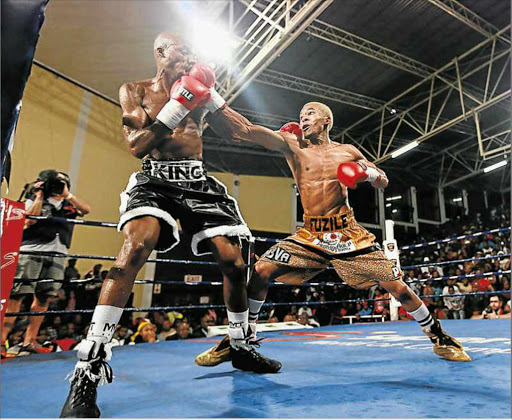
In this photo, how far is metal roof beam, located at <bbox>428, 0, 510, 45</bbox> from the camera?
17.3 feet

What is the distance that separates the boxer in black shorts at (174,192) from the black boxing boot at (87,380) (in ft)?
0.21

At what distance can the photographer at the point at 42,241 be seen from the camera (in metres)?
2.43

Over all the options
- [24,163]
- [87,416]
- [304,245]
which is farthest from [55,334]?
[87,416]

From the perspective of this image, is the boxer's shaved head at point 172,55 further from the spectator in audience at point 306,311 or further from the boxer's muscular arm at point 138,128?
the spectator in audience at point 306,311

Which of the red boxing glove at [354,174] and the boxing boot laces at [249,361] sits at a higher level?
the red boxing glove at [354,174]

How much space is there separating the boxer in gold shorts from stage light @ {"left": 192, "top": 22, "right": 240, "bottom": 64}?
3.21 metres

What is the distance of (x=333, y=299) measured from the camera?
7.62 metres

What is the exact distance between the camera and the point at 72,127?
524 cm

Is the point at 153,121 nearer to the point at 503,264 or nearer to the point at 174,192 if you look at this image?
the point at 174,192

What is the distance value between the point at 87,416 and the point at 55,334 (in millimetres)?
3570

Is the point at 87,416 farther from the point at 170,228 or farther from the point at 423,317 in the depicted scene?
the point at 423,317

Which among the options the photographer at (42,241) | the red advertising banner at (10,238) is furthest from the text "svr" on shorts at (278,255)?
the photographer at (42,241)

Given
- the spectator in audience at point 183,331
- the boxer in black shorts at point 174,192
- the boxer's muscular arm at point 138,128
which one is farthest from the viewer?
the spectator in audience at point 183,331

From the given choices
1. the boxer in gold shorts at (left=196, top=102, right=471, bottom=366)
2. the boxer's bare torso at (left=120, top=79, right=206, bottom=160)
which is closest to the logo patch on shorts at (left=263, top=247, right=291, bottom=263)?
the boxer in gold shorts at (left=196, top=102, right=471, bottom=366)
